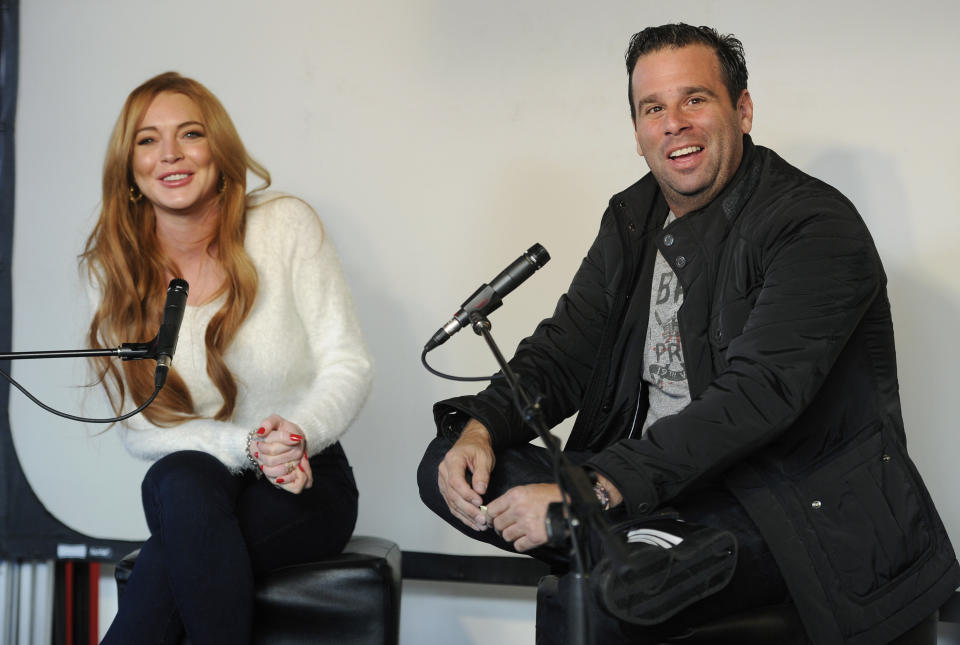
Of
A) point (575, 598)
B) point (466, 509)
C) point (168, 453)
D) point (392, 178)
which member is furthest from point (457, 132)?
point (575, 598)

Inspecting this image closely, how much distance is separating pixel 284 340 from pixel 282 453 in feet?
1.31

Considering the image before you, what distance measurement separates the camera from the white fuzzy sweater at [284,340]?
226cm

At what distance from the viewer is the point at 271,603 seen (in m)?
2.06

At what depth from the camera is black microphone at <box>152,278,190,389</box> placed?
1572 mm

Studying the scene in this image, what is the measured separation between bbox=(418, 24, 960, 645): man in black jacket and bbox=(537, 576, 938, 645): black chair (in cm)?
2

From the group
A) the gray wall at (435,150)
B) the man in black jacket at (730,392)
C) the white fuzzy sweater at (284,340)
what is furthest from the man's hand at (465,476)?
the gray wall at (435,150)

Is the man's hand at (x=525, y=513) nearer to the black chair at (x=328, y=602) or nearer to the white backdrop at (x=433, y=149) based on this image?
the black chair at (x=328, y=602)

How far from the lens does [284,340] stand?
7.70ft

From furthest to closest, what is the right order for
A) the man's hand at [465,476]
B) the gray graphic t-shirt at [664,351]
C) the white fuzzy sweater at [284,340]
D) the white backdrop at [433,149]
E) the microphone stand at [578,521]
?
the white backdrop at [433,149] → the white fuzzy sweater at [284,340] → the gray graphic t-shirt at [664,351] → the man's hand at [465,476] → the microphone stand at [578,521]

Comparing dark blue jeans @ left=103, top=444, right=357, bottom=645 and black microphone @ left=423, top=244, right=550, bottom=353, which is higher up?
black microphone @ left=423, top=244, right=550, bottom=353

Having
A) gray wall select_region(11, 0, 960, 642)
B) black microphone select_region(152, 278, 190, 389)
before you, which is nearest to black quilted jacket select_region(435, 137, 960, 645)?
black microphone select_region(152, 278, 190, 389)

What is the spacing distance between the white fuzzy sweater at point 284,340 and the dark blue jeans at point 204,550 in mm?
209

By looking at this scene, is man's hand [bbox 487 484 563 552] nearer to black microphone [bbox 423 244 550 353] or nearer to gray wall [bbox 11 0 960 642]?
black microphone [bbox 423 244 550 353]

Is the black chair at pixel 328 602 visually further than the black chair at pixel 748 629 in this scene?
Yes
